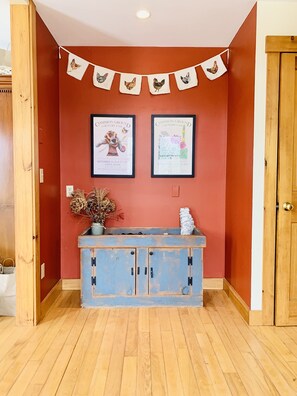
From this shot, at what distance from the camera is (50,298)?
3070mm

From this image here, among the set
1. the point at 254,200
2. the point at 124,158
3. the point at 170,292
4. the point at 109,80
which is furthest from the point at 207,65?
the point at 170,292

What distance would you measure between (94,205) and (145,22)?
1.74m

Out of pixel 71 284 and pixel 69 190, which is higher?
pixel 69 190

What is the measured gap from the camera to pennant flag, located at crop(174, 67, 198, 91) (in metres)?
3.40

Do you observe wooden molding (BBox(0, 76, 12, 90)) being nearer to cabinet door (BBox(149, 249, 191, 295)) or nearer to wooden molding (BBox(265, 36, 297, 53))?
cabinet door (BBox(149, 249, 191, 295))

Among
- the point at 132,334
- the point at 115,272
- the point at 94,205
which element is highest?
the point at 94,205

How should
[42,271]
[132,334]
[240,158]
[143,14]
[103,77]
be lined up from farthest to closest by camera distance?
[103,77], [240,158], [42,271], [143,14], [132,334]

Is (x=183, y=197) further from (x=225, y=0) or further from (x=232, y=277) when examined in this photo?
(x=225, y=0)

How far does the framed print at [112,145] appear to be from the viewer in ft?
11.2

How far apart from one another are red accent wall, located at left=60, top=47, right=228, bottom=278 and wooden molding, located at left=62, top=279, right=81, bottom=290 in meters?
0.05

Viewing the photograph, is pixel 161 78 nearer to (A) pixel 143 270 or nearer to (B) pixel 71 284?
(A) pixel 143 270

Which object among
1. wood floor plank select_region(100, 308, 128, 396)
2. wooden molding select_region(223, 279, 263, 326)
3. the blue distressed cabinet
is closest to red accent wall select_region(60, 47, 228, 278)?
wooden molding select_region(223, 279, 263, 326)

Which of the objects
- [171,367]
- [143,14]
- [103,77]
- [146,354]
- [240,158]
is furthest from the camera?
[103,77]

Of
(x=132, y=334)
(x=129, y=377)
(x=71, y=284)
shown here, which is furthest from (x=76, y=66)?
(x=129, y=377)
